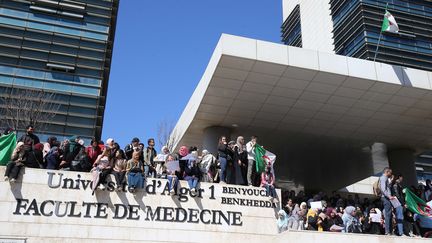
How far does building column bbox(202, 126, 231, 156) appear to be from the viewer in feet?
63.3

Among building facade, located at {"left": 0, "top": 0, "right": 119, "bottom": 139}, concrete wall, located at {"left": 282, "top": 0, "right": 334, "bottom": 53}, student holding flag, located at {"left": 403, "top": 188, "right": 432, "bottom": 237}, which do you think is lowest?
student holding flag, located at {"left": 403, "top": 188, "right": 432, "bottom": 237}

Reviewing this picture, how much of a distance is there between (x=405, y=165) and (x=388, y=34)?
56.5 metres

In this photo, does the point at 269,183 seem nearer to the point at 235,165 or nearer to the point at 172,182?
the point at 235,165

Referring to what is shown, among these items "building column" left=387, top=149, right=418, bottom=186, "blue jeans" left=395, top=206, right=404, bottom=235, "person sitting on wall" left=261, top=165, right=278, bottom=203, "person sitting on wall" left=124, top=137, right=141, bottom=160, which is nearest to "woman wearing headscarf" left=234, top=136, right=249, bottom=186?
"person sitting on wall" left=261, top=165, right=278, bottom=203

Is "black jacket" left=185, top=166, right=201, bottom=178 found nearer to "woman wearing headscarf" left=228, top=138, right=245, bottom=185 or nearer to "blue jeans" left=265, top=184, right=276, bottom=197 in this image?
"woman wearing headscarf" left=228, top=138, right=245, bottom=185

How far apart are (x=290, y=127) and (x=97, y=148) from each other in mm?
9878

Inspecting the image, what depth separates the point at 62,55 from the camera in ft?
215

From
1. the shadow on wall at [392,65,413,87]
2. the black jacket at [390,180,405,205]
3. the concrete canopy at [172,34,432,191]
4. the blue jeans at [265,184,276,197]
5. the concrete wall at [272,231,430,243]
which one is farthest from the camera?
the shadow on wall at [392,65,413,87]

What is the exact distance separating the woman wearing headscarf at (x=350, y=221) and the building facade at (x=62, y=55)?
53816 millimetres

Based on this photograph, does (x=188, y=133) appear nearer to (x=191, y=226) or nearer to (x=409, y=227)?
(x=191, y=226)

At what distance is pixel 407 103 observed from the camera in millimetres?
17219

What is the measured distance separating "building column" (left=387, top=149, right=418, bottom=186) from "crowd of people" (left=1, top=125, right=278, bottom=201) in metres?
11.5

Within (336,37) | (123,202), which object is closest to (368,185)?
(123,202)

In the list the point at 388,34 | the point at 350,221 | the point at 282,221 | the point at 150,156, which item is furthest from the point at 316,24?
the point at 282,221
